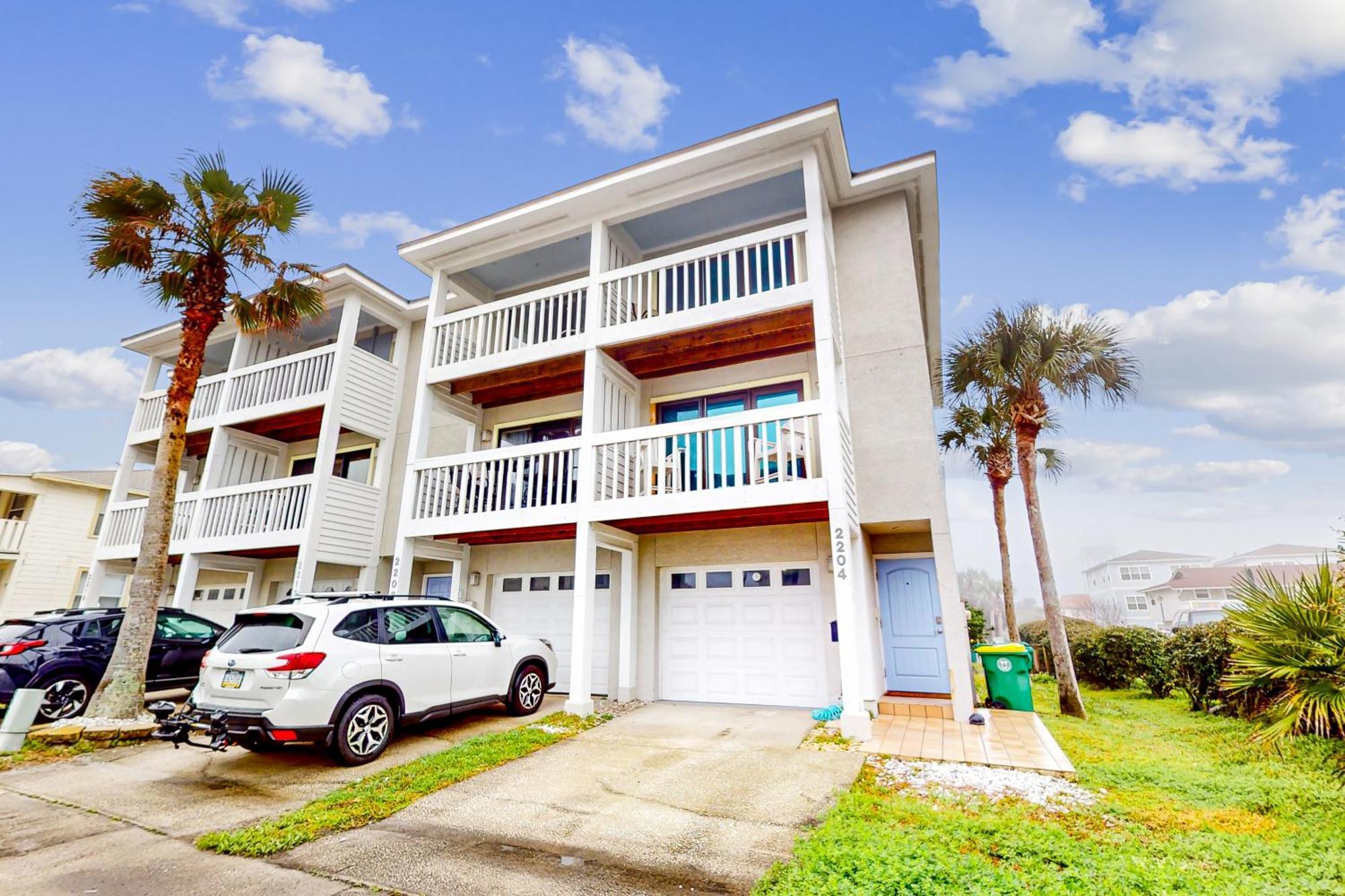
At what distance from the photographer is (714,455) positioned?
29.0ft

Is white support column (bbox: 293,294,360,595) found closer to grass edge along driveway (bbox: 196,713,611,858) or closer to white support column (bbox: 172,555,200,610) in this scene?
white support column (bbox: 172,555,200,610)

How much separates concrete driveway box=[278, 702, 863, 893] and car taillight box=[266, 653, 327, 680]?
175 cm

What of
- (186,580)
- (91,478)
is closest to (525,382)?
(186,580)

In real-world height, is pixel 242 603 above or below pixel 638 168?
below

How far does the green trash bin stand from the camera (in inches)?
363

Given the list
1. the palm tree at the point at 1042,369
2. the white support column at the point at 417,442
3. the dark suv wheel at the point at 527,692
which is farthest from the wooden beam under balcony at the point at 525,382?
the palm tree at the point at 1042,369

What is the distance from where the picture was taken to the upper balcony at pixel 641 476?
26.9ft

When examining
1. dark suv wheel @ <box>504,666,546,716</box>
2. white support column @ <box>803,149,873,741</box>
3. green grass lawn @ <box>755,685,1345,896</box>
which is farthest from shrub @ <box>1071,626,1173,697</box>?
dark suv wheel @ <box>504,666,546,716</box>

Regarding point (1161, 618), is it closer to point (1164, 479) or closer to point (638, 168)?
point (1164, 479)

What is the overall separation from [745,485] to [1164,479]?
99286mm

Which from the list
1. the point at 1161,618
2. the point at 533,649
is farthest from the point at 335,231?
the point at 1161,618

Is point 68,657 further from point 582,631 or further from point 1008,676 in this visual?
point 1008,676

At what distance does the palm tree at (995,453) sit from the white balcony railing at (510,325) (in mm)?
11424

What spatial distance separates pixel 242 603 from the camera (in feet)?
48.9
